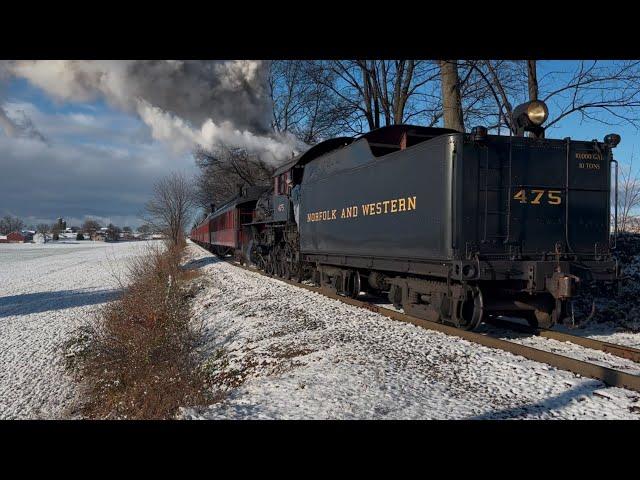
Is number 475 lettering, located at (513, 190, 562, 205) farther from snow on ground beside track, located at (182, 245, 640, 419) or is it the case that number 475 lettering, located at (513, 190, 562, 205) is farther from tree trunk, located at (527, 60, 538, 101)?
tree trunk, located at (527, 60, 538, 101)

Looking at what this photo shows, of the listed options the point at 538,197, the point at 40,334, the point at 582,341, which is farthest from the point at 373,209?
the point at 40,334

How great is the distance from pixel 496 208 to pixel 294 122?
22490 mm

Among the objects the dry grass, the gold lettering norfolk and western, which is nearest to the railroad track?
the gold lettering norfolk and western

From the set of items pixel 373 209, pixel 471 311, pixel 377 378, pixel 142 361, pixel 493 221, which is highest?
pixel 373 209

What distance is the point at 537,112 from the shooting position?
719 cm

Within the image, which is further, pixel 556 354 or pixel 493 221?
pixel 493 221

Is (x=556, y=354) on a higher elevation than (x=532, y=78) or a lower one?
lower

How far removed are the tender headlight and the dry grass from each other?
20.3 ft

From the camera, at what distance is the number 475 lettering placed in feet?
21.9

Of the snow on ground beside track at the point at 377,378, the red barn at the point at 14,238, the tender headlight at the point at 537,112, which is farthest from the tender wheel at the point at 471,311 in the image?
the red barn at the point at 14,238

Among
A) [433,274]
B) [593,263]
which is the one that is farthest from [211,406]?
[593,263]

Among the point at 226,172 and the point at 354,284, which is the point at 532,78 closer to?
the point at 354,284

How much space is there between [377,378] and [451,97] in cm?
1043

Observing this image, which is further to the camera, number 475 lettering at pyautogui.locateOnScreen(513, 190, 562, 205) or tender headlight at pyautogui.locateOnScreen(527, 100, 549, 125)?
tender headlight at pyautogui.locateOnScreen(527, 100, 549, 125)
